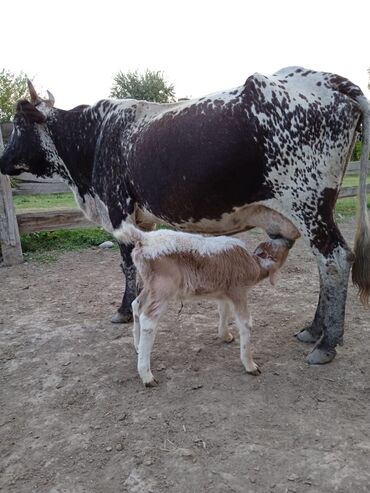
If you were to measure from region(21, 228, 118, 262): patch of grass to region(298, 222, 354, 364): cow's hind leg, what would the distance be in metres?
4.68

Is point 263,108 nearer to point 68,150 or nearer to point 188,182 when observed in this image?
point 188,182

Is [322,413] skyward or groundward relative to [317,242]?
groundward

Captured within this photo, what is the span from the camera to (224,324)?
411 centimetres

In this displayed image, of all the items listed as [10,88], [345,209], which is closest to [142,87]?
[10,88]

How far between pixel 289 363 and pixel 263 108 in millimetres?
2010

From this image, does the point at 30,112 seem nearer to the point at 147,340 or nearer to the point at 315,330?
the point at 147,340

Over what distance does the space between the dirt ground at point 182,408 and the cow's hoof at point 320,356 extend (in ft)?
0.18

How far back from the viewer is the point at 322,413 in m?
2.99

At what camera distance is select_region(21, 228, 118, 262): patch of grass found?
7450mm

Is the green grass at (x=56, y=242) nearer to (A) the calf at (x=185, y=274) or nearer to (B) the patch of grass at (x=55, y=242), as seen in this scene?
(B) the patch of grass at (x=55, y=242)

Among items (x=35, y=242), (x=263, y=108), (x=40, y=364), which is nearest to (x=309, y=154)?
(x=263, y=108)

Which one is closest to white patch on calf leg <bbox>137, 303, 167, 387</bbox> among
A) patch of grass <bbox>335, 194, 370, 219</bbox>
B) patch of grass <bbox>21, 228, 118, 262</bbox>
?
patch of grass <bbox>21, 228, 118, 262</bbox>

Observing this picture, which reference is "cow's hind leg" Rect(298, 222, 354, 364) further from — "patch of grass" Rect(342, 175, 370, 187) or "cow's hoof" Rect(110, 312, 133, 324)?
"patch of grass" Rect(342, 175, 370, 187)

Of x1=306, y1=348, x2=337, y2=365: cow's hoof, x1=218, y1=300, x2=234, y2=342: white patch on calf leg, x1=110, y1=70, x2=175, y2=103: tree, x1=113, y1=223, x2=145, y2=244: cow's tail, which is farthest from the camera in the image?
x1=110, y1=70, x2=175, y2=103: tree
